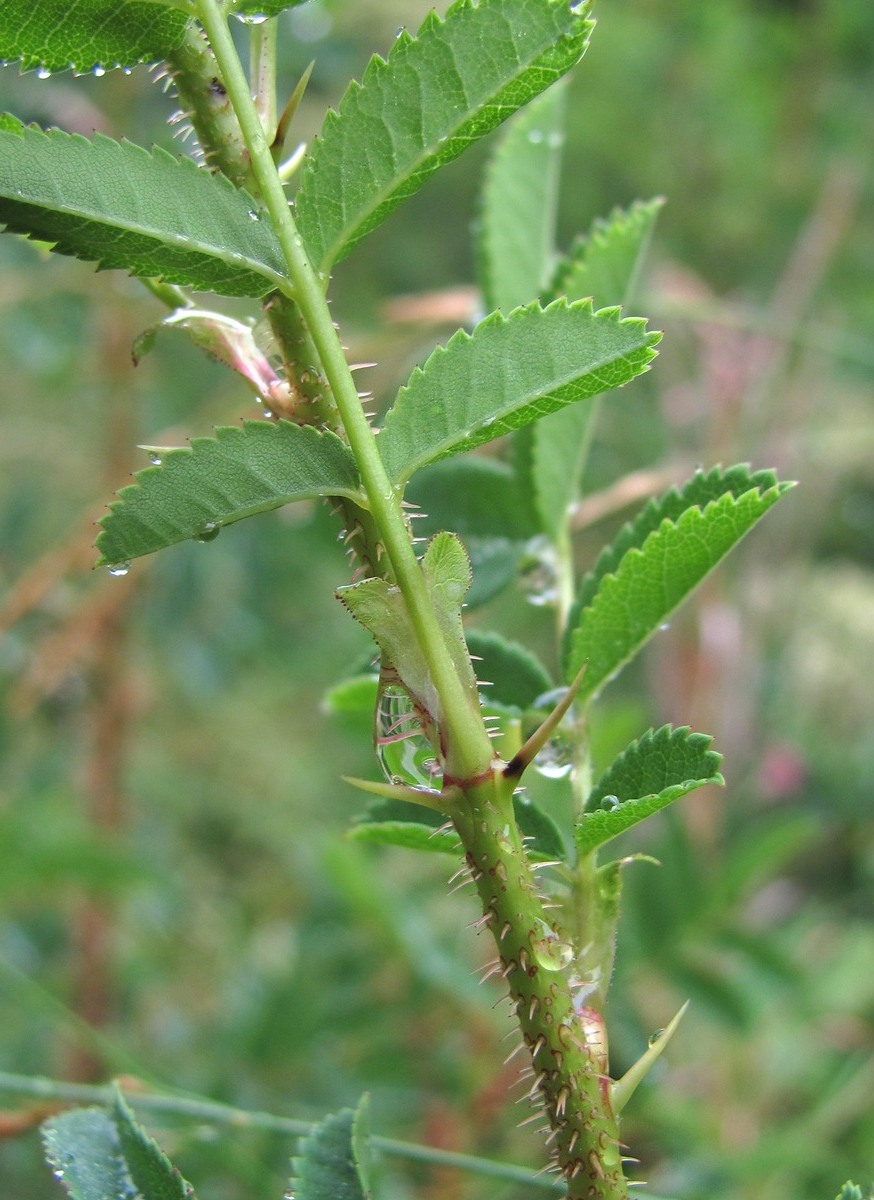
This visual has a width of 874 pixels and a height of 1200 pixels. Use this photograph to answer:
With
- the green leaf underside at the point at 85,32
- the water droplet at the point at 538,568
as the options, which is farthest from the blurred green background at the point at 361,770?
the green leaf underside at the point at 85,32

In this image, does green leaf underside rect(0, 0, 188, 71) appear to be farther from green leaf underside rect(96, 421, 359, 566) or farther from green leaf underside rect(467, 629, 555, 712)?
green leaf underside rect(467, 629, 555, 712)

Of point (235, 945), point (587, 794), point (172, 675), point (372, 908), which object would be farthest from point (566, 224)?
point (587, 794)

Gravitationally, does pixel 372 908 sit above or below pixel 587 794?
below

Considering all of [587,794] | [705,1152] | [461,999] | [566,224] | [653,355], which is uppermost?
[566,224]

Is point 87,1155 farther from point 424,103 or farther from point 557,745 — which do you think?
point 424,103

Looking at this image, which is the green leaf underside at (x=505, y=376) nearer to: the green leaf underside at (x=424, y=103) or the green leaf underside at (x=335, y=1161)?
the green leaf underside at (x=424, y=103)

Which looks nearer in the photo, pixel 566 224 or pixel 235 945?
pixel 235 945

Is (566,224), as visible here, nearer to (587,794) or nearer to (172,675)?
(172,675)
